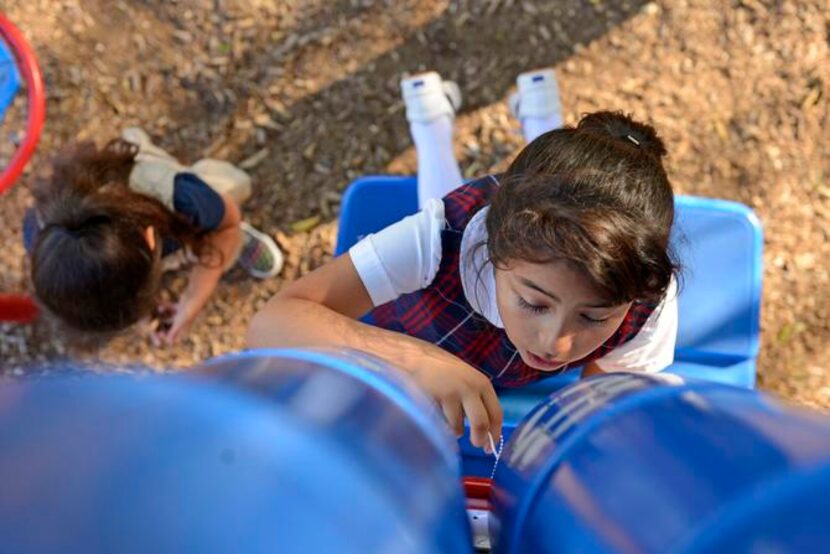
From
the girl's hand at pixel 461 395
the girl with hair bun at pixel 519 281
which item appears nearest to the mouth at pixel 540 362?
the girl with hair bun at pixel 519 281

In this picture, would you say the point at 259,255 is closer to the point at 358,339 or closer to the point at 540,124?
the point at 540,124

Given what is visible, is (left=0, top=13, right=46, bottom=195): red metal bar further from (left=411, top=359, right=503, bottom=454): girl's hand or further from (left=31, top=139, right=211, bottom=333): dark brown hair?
(left=411, top=359, right=503, bottom=454): girl's hand

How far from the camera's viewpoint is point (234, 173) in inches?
61.4

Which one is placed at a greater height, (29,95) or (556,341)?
(29,95)

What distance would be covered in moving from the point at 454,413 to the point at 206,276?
0.96 meters

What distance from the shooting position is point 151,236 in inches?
47.6

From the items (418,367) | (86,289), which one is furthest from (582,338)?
(86,289)

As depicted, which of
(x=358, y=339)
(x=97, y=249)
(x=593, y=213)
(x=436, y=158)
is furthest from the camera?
(x=436, y=158)

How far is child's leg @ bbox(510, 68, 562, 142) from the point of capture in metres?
1.39

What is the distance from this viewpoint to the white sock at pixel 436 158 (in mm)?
1240

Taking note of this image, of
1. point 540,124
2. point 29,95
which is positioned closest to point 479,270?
point 540,124

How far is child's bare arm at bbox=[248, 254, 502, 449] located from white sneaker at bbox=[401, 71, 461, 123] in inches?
21.8


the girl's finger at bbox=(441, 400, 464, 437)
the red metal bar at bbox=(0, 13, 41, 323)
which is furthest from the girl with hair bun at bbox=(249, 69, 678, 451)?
the red metal bar at bbox=(0, 13, 41, 323)

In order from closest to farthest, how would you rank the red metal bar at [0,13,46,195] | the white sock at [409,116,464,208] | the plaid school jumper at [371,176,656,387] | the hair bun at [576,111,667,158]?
the hair bun at [576,111,667,158] < the plaid school jumper at [371,176,656,387] < the white sock at [409,116,464,208] < the red metal bar at [0,13,46,195]
